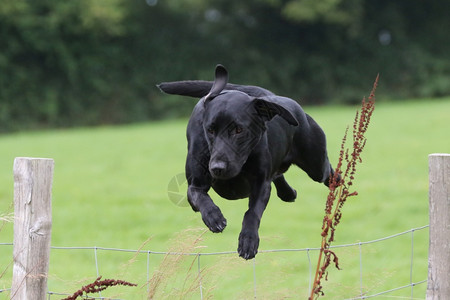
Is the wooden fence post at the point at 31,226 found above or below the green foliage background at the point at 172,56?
below

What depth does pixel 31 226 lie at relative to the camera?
325 cm

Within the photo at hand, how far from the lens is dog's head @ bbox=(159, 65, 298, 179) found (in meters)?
1.94

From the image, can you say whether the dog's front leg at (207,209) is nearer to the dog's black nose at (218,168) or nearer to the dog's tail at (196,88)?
the dog's black nose at (218,168)

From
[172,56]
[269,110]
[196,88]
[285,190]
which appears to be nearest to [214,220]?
[269,110]

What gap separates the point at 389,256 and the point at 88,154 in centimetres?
1323

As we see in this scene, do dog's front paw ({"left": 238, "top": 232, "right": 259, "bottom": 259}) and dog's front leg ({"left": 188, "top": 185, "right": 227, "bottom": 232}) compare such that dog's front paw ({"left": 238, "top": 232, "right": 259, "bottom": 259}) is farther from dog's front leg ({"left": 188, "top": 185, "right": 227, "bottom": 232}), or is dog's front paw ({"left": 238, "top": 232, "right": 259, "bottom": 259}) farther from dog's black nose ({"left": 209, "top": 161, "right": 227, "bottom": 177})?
dog's black nose ({"left": 209, "top": 161, "right": 227, "bottom": 177})

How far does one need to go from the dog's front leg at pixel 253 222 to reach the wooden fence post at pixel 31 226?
1529 mm

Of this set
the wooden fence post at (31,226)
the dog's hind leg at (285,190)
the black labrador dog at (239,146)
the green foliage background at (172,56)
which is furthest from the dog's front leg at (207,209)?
the green foliage background at (172,56)

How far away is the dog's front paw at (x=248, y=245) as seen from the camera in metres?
1.98

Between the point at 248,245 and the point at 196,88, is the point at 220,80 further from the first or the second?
the point at 248,245

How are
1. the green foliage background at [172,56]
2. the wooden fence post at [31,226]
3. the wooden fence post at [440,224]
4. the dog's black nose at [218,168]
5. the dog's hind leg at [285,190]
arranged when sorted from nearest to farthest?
the dog's black nose at [218,168] → the dog's hind leg at [285,190] → the wooden fence post at [440,224] → the wooden fence post at [31,226] → the green foliage background at [172,56]

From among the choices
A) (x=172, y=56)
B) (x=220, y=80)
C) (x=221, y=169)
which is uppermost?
(x=172, y=56)

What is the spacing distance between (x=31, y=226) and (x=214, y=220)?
1.56 metres

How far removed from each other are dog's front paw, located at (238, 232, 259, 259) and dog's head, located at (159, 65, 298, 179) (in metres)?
0.21
